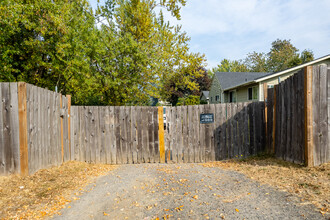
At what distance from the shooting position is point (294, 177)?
164 inches

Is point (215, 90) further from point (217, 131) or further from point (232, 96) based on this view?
point (217, 131)

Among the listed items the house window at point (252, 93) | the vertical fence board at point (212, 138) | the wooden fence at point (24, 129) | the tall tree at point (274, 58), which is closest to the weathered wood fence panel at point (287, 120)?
the vertical fence board at point (212, 138)

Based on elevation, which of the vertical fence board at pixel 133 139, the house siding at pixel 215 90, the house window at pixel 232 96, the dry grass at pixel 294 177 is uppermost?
the house siding at pixel 215 90

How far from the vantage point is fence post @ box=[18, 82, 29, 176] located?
14.4 feet

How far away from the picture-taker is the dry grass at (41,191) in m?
3.22

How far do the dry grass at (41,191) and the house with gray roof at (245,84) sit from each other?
48.4 feet

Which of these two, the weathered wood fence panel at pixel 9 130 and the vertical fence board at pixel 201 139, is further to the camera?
the vertical fence board at pixel 201 139

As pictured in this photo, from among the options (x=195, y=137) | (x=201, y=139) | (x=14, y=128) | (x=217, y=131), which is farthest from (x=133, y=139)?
(x=14, y=128)

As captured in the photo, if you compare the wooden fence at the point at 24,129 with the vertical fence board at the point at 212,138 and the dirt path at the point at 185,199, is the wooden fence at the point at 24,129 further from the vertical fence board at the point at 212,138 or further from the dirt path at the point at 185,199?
the vertical fence board at the point at 212,138

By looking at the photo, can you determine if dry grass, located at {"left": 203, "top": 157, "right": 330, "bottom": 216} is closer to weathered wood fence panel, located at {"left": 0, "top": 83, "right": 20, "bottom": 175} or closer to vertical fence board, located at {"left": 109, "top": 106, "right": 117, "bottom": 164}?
vertical fence board, located at {"left": 109, "top": 106, "right": 117, "bottom": 164}

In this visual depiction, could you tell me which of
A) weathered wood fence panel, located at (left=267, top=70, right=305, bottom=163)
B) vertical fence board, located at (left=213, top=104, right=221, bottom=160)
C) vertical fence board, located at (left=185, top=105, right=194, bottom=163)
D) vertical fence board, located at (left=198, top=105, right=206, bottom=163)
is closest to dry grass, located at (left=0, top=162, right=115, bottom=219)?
vertical fence board, located at (left=185, top=105, right=194, bottom=163)

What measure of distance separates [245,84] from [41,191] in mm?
16992

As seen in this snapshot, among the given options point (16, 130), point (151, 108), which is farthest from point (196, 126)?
point (16, 130)

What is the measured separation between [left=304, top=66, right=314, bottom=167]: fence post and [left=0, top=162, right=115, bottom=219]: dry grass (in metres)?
4.70
